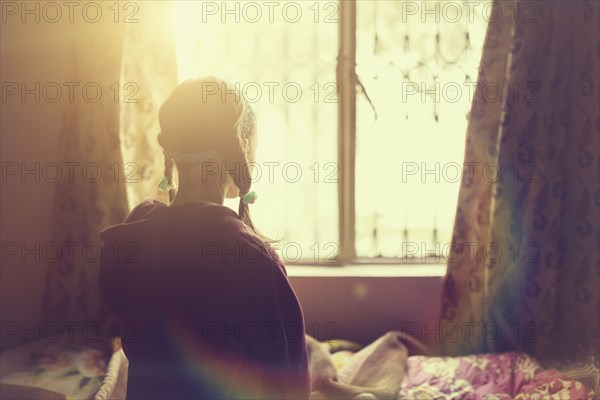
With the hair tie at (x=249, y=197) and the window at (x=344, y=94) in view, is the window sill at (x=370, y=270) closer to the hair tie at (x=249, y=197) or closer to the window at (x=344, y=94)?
A: the window at (x=344, y=94)

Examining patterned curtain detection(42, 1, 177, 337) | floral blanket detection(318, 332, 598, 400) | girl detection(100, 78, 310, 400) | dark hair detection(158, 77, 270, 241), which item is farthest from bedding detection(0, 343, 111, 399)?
dark hair detection(158, 77, 270, 241)

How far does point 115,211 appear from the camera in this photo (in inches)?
93.4

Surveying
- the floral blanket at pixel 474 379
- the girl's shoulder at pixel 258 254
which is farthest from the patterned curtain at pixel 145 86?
the girl's shoulder at pixel 258 254

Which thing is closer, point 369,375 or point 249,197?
point 249,197

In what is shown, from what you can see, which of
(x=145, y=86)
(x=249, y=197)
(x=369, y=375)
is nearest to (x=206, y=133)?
(x=249, y=197)

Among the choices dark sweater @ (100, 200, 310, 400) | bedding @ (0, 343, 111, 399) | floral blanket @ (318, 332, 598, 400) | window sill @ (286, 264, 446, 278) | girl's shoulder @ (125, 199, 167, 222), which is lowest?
floral blanket @ (318, 332, 598, 400)

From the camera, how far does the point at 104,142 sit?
2.35 metres

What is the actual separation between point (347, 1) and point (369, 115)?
0.50 metres

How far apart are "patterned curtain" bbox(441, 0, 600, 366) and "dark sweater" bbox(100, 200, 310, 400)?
1.49 metres

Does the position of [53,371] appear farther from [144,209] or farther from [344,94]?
[344,94]

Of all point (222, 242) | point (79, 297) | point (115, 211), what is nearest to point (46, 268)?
→ point (79, 297)

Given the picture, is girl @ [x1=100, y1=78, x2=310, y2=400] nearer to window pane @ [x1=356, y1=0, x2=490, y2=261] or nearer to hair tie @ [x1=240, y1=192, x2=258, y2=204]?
hair tie @ [x1=240, y1=192, x2=258, y2=204]

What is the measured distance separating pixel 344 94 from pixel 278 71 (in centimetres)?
30

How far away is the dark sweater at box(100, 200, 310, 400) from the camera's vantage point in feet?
3.46
